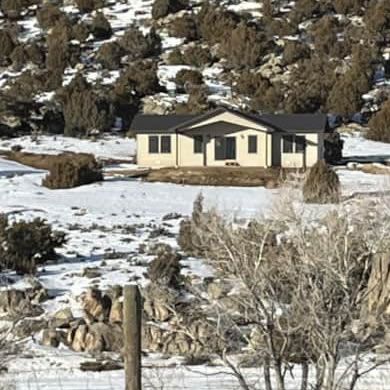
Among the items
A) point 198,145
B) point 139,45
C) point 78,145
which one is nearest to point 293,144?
point 198,145

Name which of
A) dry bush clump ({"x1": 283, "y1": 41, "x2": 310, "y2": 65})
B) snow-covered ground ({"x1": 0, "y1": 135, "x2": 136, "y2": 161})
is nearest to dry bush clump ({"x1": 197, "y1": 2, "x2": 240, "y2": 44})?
dry bush clump ({"x1": 283, "y1": 41, "x2": 310, "y2": 65})

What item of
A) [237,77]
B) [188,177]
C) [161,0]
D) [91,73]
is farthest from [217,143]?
[161,0]

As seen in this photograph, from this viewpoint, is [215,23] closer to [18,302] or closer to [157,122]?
[157,122]

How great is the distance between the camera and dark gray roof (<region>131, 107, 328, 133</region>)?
1795 inches

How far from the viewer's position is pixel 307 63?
62906mm

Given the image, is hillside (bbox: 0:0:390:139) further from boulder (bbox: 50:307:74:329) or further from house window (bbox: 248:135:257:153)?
boulder (bbox: 50:307:74:329)

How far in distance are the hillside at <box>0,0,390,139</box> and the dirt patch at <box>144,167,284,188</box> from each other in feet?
35.5

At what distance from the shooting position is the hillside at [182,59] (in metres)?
56.5

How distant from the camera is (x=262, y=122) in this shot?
1797 inches

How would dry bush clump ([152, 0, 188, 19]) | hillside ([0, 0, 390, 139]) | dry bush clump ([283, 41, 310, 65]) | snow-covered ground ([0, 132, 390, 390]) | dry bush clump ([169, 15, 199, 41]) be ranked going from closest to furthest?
snow-covered ground ([0, 132, 390, 390]) < hillside ([0, 0, 390, 139]) < dry bush clump ([283, 41, 310, 65]) < dry bush clump ([169, 15, 199, 41]) < dry bush clump ([152, 0, 188, 19])

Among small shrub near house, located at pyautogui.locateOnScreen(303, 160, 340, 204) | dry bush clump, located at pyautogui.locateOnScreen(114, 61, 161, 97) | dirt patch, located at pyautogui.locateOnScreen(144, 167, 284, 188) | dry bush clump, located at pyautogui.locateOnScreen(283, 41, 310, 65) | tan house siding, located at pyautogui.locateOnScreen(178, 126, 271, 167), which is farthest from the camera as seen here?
dry bush clump, located at pyautogui.locateOnScreen(283, 41, 310, 65)

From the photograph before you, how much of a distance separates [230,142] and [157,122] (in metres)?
3.27

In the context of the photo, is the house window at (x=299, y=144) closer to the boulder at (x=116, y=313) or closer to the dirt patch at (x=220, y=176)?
the dirt patch at (x=220, y=176)

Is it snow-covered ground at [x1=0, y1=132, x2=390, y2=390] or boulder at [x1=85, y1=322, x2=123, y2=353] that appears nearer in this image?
snow-covered ground at [x1=0, y1=132, x2=390, y2=390]
